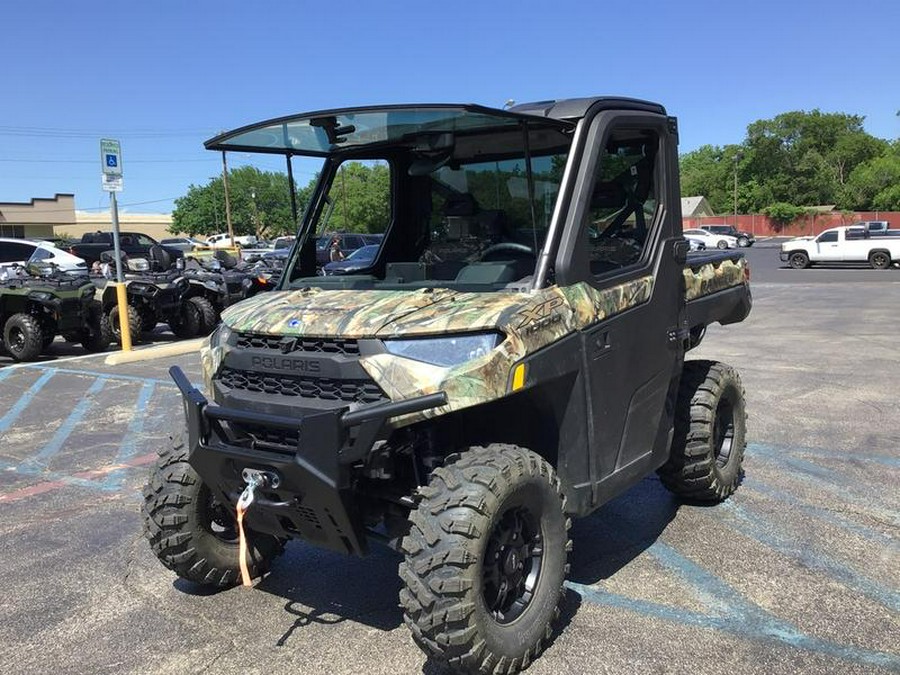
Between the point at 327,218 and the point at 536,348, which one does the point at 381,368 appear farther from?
the point at 327,218

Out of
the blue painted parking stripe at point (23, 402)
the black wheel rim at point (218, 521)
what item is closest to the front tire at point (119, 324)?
the blue painted parking stripe at point (23, 402)

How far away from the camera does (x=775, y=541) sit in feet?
14.4

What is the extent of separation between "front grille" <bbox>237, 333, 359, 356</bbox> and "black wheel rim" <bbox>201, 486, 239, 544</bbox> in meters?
0.83

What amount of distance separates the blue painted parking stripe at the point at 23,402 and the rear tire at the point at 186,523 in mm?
4828

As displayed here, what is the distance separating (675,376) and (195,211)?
3917 inches

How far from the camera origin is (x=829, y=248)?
29.1 m

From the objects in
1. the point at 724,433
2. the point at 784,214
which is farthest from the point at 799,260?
the point at 784,214

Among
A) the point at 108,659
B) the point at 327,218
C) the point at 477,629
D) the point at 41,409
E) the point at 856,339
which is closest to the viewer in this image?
the point at 477,629

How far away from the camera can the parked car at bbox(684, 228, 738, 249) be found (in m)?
48.2

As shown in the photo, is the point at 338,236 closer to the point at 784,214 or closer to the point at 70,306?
the point at 70,306

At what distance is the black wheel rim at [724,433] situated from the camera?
5066 mm

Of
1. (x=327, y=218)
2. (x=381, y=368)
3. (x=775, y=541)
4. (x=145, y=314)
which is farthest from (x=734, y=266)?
(x=145, y=314)

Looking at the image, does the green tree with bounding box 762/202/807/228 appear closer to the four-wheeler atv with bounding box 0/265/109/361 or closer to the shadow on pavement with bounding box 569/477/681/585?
the four-wheeler atv with bounding box 0/265/109/361

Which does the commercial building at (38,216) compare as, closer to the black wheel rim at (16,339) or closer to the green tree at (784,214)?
the black wheel rim at (16,339)
